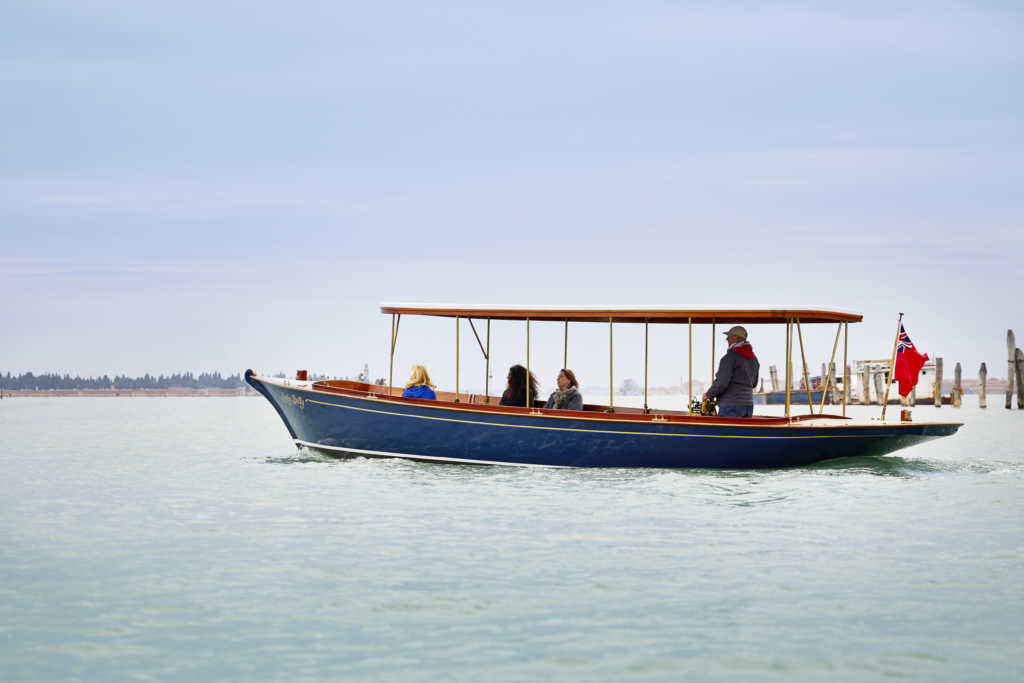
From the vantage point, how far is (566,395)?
16.2 metres

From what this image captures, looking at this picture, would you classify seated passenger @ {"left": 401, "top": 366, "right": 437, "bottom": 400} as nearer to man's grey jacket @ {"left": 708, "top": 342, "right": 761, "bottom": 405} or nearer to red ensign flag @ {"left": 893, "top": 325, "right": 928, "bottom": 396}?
man's grey jacket @ {"left": 708, "top": 342, "right": 761, "bottom": 405}

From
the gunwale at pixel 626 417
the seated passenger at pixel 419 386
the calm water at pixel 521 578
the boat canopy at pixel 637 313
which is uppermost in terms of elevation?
the boat canopy at pixel 637 313

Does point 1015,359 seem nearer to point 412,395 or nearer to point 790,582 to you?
point 412,395

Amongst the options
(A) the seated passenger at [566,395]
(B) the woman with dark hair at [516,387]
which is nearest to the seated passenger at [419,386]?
(B) the woman with dark hair at [516,387]

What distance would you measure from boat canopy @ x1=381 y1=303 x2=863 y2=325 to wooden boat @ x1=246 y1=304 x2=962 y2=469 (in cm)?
2

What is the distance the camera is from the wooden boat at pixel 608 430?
615 inches

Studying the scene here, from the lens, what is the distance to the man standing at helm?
1580cm

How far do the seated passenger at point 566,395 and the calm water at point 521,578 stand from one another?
1102 millimetres

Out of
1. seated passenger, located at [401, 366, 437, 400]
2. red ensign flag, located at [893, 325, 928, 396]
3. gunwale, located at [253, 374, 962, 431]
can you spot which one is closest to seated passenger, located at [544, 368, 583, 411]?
gunwale, located at [253, 374, 962, 431]

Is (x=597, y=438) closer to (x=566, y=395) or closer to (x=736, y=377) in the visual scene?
(x=566, y=395)

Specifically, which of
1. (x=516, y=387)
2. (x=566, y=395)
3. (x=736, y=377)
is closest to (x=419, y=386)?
(x=516, y=387)

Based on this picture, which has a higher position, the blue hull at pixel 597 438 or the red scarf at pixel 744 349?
the red scarf at pixel 744 349

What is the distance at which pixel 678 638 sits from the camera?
22.5ft

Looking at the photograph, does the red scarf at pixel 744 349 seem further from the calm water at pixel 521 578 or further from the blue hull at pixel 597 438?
the calm water at pixel 521 578
